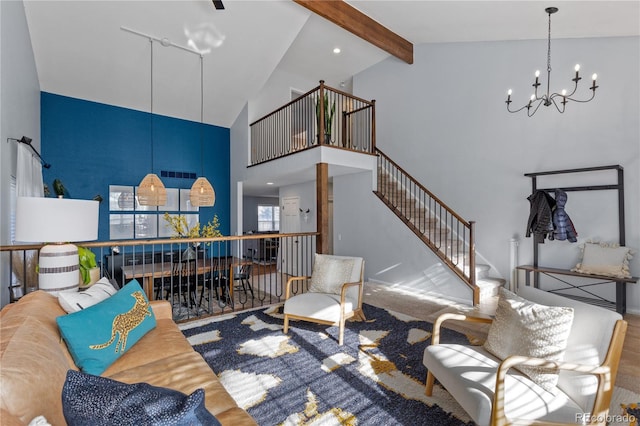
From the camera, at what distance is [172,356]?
6.17 ft

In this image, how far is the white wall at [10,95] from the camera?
2.65 meters

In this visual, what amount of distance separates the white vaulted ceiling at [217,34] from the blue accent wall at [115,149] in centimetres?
26

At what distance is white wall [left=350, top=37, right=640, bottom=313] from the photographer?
13.8 ft

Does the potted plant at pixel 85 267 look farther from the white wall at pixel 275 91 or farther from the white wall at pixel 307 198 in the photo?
the white wall at pixel 275 91

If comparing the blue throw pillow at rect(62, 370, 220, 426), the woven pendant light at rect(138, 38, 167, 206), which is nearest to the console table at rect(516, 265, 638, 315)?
the blue throw pillow at rect(62, 370, 220, 426)

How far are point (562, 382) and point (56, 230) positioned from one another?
10.7 feet

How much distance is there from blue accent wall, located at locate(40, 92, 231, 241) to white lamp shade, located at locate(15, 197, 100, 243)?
14.3 ft

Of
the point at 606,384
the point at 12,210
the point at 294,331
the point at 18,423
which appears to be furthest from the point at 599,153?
the point at 12,210

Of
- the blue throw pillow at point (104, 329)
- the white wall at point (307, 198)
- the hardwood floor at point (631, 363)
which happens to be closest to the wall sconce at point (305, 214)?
the white wall at point (307, 198)

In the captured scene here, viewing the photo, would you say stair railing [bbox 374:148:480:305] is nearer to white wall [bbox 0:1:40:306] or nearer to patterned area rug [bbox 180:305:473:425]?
patterned area rug [bbox 180:305:473:425]

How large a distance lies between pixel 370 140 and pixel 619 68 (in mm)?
3806

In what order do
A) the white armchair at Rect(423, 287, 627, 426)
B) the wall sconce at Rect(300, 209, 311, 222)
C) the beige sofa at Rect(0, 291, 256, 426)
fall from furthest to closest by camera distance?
1. the wall sconce at Rect(300, 209, 311, 222)
2. the white armchair at Rect(423, 287, 627, 426)
3. the beige sofa at Rect(0, 291, 256, 426)

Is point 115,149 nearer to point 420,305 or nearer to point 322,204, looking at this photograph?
point 322,204

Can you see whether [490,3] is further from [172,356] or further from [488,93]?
[172,356]
